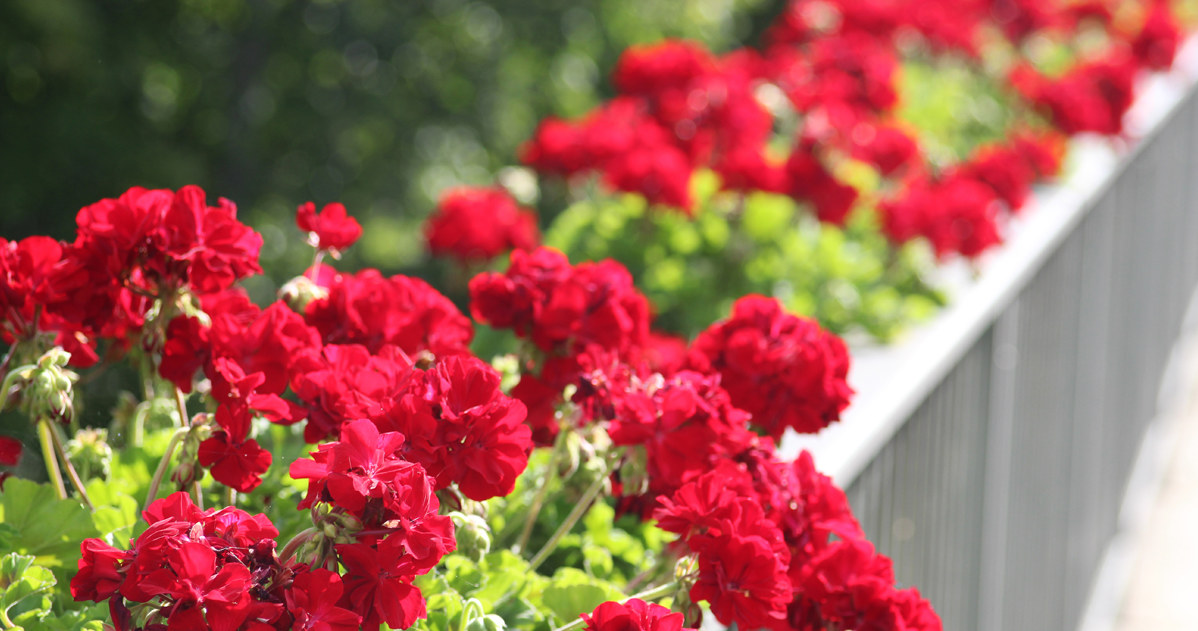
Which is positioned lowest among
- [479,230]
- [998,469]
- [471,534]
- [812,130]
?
[998,469]

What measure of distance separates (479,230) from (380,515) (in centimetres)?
197

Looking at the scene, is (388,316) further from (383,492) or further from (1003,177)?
(1003,177)

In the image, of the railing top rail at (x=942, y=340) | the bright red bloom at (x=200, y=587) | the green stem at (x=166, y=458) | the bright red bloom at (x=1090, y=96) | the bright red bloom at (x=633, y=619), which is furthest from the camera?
the bright red bloom at (x=1090, y=96)

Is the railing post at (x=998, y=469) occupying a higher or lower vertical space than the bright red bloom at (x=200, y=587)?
lower

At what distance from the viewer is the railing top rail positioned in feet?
5.27

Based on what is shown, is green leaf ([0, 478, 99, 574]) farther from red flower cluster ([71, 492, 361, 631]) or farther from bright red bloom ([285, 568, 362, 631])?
bright red bloom ([285, 568, 362, 631])

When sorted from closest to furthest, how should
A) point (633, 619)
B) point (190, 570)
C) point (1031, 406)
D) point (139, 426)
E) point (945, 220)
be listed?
1. point (190, 570)
2. point (633, 619)
3. point (139, 426)
4. point (1031, 406)
5. point (945, 220)

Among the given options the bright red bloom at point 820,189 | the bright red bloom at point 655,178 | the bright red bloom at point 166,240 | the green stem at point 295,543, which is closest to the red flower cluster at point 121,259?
Result: the bright red bloom at point 166,240

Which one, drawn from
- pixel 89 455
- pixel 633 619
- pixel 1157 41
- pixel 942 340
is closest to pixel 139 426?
pixel 89 455

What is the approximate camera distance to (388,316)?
1191mm

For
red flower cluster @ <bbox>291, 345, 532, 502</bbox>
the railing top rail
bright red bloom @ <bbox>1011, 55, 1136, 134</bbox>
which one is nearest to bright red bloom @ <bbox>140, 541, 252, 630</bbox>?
red flower cluster @ <bbox>291, 345, 532, 502</bbox>

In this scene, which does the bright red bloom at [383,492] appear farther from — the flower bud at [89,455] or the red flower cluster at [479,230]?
the red flower cluster at [479,230]

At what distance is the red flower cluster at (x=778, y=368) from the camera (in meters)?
1.31

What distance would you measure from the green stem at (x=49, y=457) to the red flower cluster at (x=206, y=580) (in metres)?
0.29
